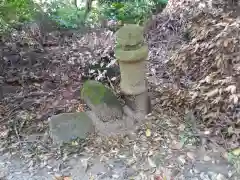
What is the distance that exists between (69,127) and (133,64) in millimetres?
880

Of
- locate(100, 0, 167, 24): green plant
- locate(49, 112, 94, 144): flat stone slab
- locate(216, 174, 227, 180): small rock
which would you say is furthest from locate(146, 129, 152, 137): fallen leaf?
locate(100, 0, 167, 24): green plant

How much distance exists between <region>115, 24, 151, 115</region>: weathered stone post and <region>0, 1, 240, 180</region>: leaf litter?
239 millimetres

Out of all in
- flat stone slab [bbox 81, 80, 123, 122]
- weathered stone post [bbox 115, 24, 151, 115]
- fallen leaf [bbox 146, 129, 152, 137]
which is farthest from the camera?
flat stone slab [bbox 81, 80, 123, 122]

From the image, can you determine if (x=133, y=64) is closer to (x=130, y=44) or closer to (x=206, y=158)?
(x=130, y=44)

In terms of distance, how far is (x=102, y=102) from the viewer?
3178 mm

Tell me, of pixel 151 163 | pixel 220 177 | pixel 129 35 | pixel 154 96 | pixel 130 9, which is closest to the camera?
pixel 220 177

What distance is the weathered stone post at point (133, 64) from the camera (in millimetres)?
2898

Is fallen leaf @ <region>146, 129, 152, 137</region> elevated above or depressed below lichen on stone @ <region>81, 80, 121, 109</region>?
below

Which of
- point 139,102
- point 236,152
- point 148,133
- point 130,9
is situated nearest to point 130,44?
point 139,102

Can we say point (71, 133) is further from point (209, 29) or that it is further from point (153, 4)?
point (153, 4)

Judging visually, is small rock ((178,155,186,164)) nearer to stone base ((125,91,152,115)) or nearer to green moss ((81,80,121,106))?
stone base ((125,91,152,115))

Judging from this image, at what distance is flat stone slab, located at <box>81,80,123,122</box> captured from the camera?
3141mm

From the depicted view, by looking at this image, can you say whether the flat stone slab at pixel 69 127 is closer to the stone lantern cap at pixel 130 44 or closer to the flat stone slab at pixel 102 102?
the flat stone slab at pixel 102 102

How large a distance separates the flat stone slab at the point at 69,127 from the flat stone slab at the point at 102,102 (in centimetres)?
15
